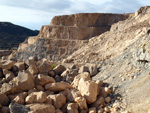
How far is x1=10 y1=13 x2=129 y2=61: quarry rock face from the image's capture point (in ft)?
94.8

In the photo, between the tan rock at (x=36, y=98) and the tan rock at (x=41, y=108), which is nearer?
the tan rock at (x=41, y=108)

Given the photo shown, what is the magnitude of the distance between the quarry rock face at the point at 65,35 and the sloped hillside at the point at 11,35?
817 inches

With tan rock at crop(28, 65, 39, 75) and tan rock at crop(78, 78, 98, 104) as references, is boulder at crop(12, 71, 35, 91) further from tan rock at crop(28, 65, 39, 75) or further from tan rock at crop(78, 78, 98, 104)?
tan rock at crop(78, 78, 98, 104)

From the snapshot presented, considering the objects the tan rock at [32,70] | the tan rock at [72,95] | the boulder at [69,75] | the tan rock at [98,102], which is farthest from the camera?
the boulder at [69,75]

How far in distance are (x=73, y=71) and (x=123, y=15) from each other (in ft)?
99.3

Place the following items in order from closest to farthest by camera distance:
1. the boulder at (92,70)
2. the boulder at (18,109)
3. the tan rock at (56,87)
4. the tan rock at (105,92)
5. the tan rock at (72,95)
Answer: the boulder at (18,109), the tan rock at (72,95), the tan rock at (105,92), the tan rock at (56,87), the boulder at (92,70)

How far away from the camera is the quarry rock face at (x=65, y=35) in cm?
2889

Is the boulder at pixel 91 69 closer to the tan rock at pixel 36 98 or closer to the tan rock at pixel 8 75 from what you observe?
the tan rock at pixel 8 75

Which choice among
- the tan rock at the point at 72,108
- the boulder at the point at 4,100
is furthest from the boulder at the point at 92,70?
the boulder at the point at 4,100

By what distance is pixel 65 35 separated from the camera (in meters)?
33.0

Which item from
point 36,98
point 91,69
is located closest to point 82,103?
point 36,98

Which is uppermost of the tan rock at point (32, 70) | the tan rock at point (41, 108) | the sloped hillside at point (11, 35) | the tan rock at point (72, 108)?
the sloped hillside at point (11, 35)

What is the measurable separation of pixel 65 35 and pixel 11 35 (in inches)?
1507

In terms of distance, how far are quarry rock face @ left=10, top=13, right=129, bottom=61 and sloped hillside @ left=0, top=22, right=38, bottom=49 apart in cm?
2075
